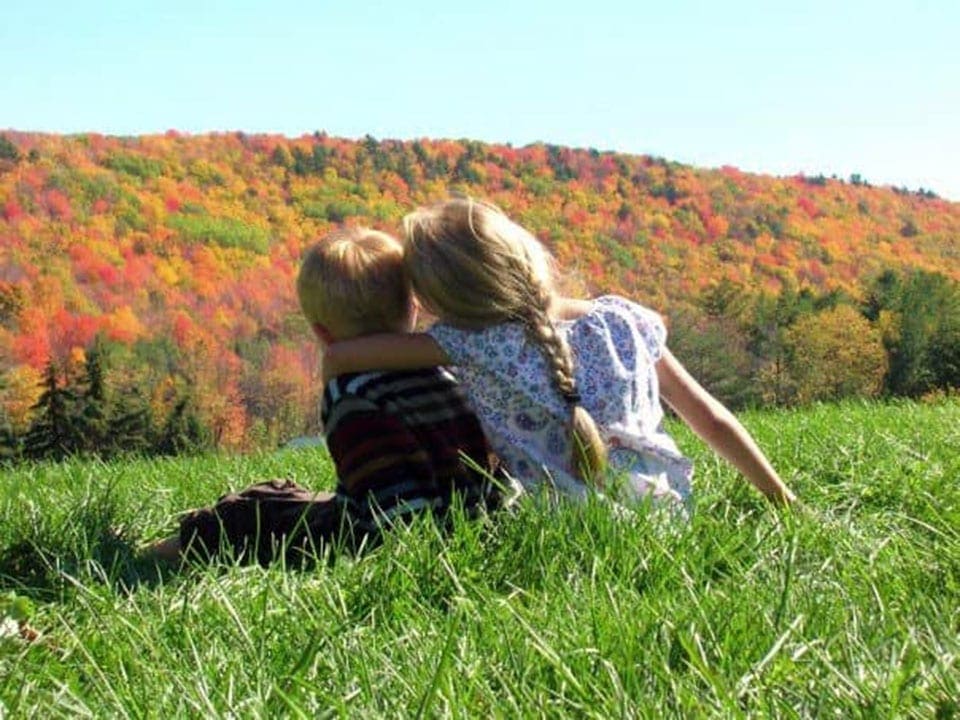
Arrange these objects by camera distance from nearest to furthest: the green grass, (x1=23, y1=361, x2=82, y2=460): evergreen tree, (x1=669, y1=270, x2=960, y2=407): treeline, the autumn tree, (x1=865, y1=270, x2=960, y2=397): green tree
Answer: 1. the green grass
2. (x1=23, y1=361, x2=82, y2=460): evergreen tree
3. (x1=865, y1=270, x2=960, y2=397): green tree
4. (x1=669, y1=270, x2=960, y2=407): treeline
5. the autumn tree

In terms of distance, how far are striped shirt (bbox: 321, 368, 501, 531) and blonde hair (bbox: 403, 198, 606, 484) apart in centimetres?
23

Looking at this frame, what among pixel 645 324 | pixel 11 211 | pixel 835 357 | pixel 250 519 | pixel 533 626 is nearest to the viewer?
pixel 533 626

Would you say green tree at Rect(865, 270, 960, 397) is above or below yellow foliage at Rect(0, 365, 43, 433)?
above

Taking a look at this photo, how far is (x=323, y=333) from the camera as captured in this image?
3047 mm

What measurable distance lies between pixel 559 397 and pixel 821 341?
49.6 m

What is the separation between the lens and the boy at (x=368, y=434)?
9.29ft

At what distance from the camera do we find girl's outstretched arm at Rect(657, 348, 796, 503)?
299cm

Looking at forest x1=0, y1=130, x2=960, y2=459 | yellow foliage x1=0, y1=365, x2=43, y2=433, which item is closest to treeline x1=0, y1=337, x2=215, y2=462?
yellow foliage x1=0, y1=365, x2=43, y2=433

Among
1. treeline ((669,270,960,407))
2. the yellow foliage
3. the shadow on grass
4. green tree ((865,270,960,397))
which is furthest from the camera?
treeline ((669,270,960,407))

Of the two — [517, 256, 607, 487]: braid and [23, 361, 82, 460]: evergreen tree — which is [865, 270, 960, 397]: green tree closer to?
[23, 361, 82, 460]: evergreen tree

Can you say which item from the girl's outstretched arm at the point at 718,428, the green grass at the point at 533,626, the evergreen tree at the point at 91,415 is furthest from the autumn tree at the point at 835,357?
the green grass at the point at 533,626

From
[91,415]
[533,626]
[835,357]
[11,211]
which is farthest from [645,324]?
[11,211]

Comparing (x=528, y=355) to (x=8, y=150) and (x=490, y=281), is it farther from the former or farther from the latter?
(x=8, y=150)

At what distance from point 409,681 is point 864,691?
52 cm
